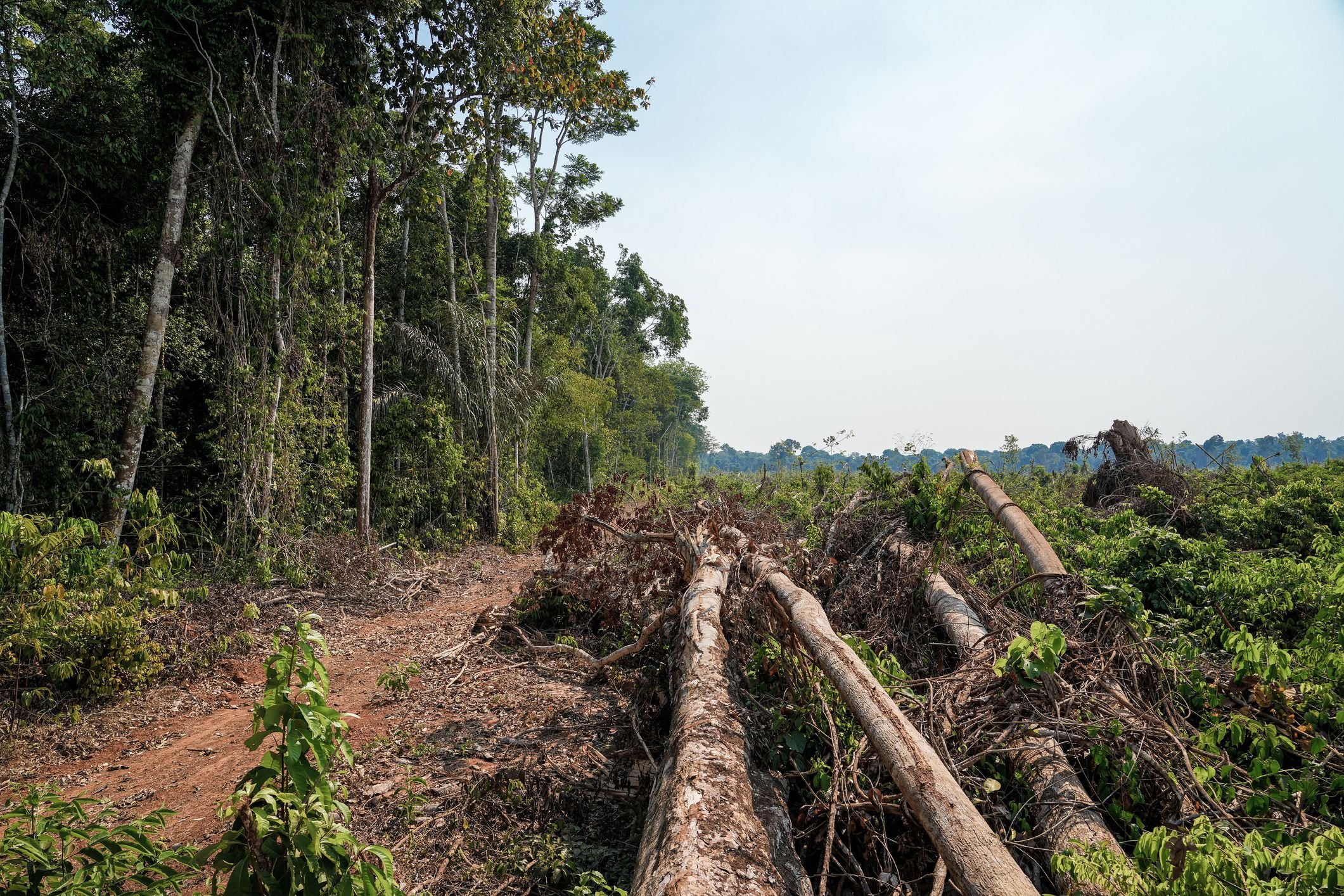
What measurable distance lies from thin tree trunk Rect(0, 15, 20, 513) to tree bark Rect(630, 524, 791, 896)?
27.2ft

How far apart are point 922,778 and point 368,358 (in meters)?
10.4

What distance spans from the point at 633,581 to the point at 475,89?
869 centimetres

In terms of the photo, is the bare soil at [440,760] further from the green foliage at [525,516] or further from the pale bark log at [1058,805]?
the green foliage at [525,516]

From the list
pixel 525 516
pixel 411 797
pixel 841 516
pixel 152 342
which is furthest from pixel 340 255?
pixel 411 797

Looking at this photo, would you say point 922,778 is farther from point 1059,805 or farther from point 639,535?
point 639,535

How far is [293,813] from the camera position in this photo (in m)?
1.73

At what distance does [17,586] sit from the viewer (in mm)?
4199

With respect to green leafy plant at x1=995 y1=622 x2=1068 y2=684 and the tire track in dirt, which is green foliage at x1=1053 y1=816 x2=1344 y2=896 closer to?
green leafy plant at x1=995 y1=622 x2=1068 y2=684

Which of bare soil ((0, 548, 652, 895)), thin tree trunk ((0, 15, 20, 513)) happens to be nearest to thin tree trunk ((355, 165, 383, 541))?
thin tree trunk ((0, 15, 20, 513))

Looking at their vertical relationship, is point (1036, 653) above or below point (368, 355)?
below

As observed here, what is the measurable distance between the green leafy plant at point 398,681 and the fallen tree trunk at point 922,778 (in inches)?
138

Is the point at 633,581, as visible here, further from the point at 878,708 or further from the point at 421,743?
the point at 878,708

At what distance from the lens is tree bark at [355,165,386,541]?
9867 mm

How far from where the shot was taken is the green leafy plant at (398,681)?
516 centimetres
